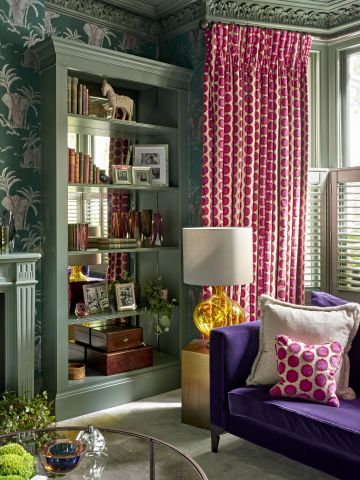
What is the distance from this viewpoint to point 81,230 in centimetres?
379

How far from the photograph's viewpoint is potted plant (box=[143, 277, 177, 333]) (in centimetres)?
416

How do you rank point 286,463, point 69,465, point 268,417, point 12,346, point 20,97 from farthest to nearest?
point 20,97 < point 12,346 < point 286,463 < point 268,417 < point 69,465

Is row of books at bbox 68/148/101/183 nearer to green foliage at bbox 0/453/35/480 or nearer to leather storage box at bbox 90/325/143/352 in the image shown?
leather storage box at bbox 90/325/143/352

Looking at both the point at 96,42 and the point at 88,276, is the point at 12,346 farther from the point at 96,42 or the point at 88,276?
the point at 96,42

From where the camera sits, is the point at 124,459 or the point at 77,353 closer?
the point at 124,459

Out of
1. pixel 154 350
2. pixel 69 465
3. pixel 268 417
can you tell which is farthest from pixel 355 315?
pixel 154 350

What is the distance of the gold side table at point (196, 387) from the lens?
334 centimetres

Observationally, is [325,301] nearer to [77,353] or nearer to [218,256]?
[218,256]

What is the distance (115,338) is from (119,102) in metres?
1.78

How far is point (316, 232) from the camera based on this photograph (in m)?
4.31

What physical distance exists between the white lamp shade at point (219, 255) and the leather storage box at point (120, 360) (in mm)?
993

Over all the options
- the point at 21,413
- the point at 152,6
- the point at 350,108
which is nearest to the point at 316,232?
the point at 350,108

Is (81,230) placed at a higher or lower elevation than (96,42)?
lower

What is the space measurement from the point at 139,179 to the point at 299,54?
159 cm
